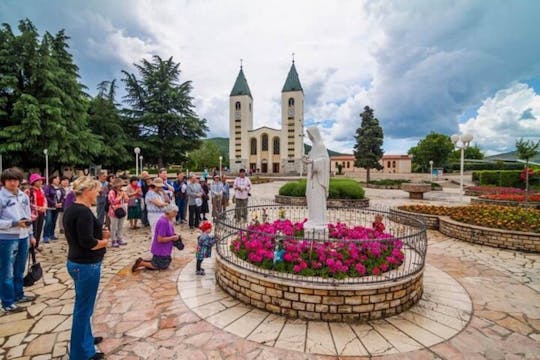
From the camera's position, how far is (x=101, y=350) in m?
2.93

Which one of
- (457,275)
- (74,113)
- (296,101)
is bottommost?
(457,275)

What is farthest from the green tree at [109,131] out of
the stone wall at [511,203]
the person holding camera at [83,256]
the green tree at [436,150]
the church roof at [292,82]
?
the green tree at [436,150]

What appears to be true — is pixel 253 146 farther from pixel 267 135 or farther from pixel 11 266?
pixel 11 266

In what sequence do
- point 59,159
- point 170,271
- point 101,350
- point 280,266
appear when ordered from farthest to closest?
point 59,159 < point 170,271 < point 280,266 < point 101,350

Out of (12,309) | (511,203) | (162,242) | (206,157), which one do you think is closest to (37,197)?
(12,309)

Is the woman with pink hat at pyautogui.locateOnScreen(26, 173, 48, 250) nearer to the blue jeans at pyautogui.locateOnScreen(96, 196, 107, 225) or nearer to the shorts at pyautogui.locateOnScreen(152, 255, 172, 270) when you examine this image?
the blue jeans at pyautogui.locateOnScreen(96, 196, 107, 225)

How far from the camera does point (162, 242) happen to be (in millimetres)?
5199

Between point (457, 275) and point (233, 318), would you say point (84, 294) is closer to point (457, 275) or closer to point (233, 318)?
point (233, 318)

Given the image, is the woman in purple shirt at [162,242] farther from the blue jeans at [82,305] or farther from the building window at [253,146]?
the building window at [253,146]

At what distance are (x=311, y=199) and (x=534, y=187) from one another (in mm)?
29848

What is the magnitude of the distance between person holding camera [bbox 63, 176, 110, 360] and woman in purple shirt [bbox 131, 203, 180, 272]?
2.42 metres

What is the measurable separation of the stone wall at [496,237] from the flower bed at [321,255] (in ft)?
15.2

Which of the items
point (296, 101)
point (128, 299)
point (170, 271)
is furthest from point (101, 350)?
point (296, 101)

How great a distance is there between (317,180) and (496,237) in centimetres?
585
